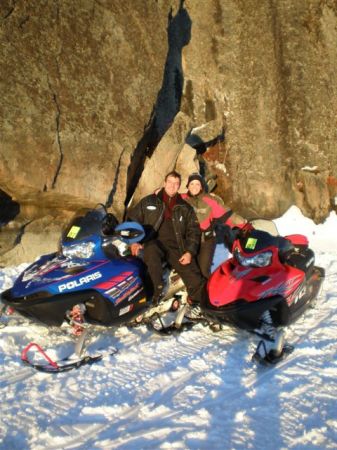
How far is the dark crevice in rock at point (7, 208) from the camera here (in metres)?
8.10

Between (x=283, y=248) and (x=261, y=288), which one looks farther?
(x=283, y=248)

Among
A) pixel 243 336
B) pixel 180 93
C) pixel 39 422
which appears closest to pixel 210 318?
pixel 243 336

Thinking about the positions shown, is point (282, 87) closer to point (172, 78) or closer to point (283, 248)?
point (172, 78)

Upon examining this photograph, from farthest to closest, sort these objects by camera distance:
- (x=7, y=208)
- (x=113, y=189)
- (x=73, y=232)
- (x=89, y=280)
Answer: (x=113, y=189), (x=7, y=208), (x=73, y=232), (x=89, y=280)

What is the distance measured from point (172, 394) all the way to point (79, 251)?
5.38ft

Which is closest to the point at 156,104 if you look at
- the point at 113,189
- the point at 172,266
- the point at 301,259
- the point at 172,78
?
the point at 172,78

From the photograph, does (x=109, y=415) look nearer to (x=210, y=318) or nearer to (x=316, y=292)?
(x=210, y=318)

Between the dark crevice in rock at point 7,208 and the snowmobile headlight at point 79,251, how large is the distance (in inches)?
174

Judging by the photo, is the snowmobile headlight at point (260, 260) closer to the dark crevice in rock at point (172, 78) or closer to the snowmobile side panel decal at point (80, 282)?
the snowmobile side panel decal at point (80, 282)

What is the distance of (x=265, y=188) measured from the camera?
12.6 metres

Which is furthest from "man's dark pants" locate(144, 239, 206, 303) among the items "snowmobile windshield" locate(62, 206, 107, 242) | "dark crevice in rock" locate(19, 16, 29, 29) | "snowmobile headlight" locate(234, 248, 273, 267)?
"dark crevice in rock" locate(19, 16, 29, 29)

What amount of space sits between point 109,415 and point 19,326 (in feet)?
6.34

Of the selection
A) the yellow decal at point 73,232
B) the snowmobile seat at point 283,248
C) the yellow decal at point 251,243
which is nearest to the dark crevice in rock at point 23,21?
the yellow decal at point 73,232

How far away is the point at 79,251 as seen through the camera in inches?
163
